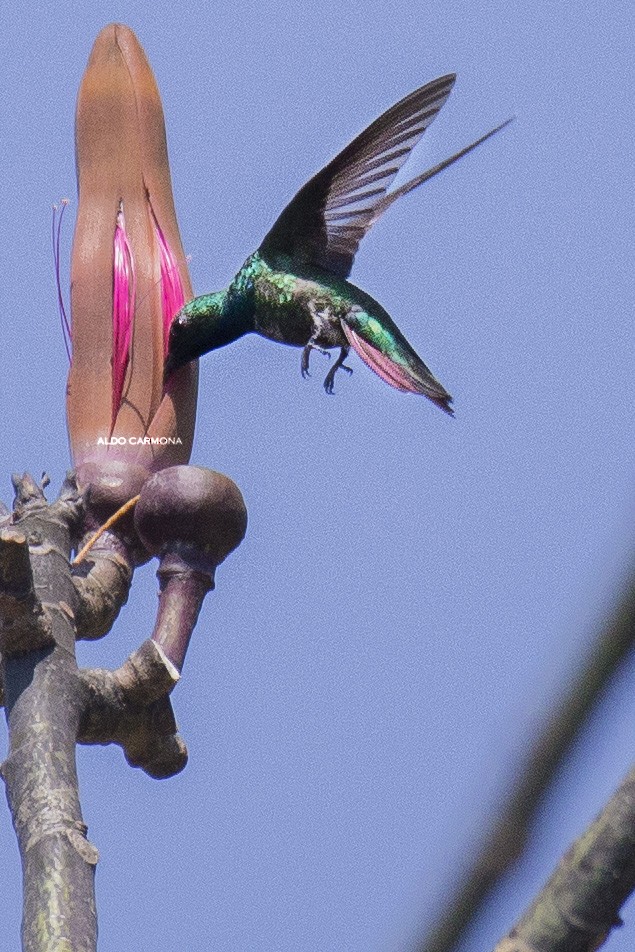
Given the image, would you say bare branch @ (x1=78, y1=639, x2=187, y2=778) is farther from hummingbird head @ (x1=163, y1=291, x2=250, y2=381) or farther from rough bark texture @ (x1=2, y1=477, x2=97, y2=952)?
hummingbird head @ (x1=163, y1=291, x2=250, y2=381)

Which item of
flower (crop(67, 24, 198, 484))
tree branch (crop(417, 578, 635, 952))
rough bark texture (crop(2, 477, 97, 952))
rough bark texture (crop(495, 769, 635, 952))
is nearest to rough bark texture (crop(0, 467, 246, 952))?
rough bark texture (crop(2, 477, 97, 952))

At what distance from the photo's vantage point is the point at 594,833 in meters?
0.67

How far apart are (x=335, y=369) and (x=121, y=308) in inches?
17.4

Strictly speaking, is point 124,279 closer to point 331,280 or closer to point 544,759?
point 331,280

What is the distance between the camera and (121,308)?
2.97 m

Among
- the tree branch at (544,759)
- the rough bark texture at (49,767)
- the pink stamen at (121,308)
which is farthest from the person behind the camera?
the pink stamen at (121,308)

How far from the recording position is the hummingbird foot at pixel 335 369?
2.87m

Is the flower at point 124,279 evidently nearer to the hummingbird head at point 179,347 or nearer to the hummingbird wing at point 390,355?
the hummingbird head at point 179,347

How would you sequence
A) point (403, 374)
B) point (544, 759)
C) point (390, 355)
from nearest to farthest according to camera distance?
1. point (544, 759)
2. point (403, 374)
3. point (390, 355)

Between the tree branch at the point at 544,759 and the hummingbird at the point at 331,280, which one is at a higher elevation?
the tree branch at the point at 544,759

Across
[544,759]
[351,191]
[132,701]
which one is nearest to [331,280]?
A: [351,191]

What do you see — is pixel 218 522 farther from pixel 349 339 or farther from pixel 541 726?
pixel 541 726

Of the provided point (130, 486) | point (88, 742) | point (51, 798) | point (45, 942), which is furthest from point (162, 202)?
point (45, 942)

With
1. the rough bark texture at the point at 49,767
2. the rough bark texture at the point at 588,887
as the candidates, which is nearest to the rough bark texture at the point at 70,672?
→ the rough bark texture at the point at 49,767
